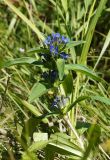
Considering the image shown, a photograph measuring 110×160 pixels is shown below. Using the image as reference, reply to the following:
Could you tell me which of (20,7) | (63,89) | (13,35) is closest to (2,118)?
(63,89)

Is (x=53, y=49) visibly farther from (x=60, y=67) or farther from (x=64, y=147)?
(x=64, y=147)

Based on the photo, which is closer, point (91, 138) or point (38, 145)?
point (91, 138)

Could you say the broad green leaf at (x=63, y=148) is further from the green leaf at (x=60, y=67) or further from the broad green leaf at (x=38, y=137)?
the green leaf at (x=60, y=67)

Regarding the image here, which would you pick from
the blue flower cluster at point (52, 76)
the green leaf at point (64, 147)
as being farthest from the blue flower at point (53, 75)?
the green leaf at point (64, 147)

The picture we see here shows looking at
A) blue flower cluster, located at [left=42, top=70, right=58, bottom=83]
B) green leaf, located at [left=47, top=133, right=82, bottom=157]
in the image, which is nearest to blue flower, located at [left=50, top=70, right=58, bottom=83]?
blue flower cluster, located at [left=42, top=70, right=58, bottom=83]

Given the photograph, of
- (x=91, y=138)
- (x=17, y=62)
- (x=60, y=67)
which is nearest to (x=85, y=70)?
(x=60, y=67)

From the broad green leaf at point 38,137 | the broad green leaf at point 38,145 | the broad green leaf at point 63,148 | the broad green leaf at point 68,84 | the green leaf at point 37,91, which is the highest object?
the broad green leaf at point 68,84

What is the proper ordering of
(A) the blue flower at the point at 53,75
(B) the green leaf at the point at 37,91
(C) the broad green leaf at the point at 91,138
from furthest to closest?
→ (A) the blue flower at the point at 53,75, (B) the green leaf at the point at 37,91, (C) the broad green leaf at the point at 91,138

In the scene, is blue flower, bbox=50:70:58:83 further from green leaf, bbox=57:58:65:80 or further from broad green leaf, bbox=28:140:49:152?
broad green leaf, bbox=28:140:49:152
